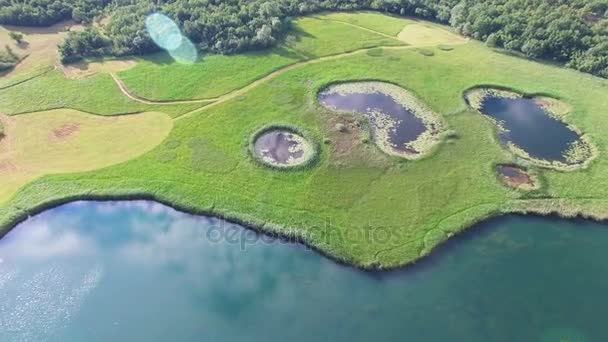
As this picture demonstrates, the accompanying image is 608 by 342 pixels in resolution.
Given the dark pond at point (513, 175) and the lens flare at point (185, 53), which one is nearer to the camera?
the dark pond at point (513, 175)

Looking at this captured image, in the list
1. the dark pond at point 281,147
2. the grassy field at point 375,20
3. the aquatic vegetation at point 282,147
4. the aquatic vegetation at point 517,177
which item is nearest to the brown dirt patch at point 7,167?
the aquatic vegetation at point 282,147

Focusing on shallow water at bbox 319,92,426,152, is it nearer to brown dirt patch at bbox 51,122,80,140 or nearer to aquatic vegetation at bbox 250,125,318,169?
aquatic vegetation at bbox 250,125,318,169

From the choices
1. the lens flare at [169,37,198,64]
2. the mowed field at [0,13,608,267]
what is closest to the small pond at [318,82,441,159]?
the mowed field at [0,13,608,267]

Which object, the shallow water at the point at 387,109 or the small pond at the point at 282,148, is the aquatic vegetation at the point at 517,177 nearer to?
the shallow water at the point at 387,109

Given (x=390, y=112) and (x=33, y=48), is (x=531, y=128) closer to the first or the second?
(x=390, y=112)

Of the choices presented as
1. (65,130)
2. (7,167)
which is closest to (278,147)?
(65,130)
